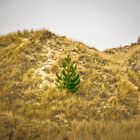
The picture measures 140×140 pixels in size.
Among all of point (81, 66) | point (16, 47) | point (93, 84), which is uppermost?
point (16, 47)

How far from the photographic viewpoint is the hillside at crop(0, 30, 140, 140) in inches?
384

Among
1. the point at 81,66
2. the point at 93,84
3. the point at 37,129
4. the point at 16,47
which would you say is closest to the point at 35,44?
the point at 16,47

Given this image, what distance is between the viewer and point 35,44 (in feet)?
76.3

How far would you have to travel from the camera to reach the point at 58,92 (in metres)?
17.5

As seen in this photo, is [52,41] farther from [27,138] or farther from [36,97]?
[27,138]

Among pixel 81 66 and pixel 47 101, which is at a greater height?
pixel 81 66

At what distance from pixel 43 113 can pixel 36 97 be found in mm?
2330

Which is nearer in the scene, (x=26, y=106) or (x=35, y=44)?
(x=26, y=106)

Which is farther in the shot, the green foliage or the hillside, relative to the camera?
the green foliage

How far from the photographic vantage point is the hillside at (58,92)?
9766mm

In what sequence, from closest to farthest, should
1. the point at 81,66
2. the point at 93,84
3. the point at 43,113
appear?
the point at 43,113
the point at 93,84
the point at 81,66

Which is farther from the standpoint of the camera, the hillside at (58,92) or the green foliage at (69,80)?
the green foliage at (69,80)

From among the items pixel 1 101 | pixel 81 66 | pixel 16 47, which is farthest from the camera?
pixel 16 47

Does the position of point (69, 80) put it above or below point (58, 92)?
above
